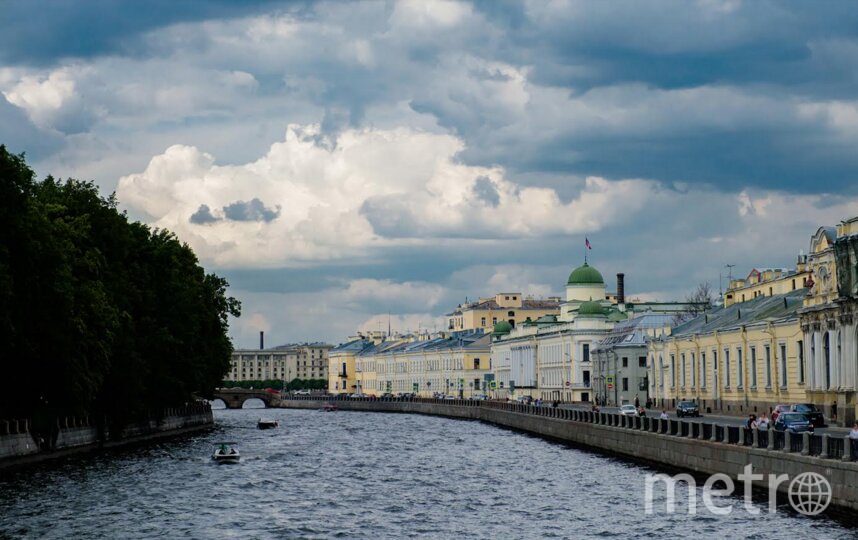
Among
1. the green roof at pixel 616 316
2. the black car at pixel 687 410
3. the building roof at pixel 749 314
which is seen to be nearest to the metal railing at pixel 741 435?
the black car at pixel 687 410

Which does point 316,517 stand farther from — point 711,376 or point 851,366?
point 711,376

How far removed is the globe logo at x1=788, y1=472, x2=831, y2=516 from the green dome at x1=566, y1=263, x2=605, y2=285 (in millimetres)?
140597

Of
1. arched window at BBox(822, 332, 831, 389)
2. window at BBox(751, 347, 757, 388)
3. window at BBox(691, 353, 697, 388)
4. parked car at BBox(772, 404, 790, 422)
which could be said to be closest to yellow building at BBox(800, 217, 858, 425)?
arched window at BBox(822, 332, 831, 389)

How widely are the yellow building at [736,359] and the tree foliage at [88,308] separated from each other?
1391 inches

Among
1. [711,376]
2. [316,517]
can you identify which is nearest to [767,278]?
[711,376]

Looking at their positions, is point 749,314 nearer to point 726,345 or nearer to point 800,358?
point 726,345

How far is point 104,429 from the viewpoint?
267 ft

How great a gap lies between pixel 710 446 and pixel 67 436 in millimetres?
34232

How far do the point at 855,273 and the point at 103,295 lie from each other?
3535 cm

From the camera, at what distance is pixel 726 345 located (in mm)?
99250

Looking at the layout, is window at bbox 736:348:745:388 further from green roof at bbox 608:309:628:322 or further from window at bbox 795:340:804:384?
green roof at bbox 608:309:628:322

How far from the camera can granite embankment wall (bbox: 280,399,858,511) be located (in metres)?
42.0

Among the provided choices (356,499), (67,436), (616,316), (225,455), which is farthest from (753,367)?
(616,316)

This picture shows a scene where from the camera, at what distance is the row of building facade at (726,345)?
72.6m
